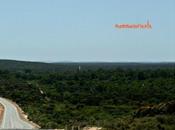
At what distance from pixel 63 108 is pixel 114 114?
19877 mm

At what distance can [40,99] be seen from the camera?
486ft

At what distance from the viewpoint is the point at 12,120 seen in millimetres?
96062

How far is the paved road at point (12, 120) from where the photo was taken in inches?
3206

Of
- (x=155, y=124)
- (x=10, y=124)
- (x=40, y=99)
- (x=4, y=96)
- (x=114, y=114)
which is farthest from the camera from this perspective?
(x=4, y=96)

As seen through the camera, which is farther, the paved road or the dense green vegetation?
the dense green vegetation

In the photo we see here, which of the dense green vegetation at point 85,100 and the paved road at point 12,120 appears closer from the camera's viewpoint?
the paved road at point 12,120

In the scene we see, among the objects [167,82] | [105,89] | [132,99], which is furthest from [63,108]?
[167,82]

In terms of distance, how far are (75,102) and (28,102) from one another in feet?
45.6

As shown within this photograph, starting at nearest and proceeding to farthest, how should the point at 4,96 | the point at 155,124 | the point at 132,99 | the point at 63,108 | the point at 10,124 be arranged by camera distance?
the point at 155,124 < the point at 10,124 < the point at 63,108 < the point at 132,99 < the point at 4,96

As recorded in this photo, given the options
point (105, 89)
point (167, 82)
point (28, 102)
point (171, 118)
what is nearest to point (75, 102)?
point (28, 102)

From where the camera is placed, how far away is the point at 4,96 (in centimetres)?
16675

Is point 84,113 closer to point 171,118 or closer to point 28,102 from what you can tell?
point 28,102

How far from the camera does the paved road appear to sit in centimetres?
8144

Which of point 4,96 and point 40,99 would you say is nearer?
point 40,99
